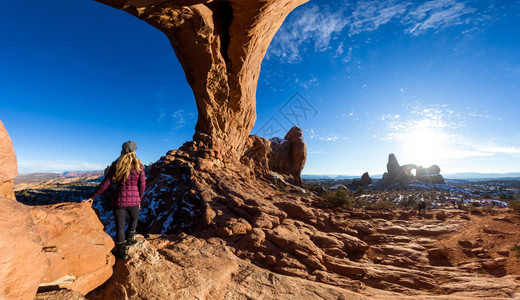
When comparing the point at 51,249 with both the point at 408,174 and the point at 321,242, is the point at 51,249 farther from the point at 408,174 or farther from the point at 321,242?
the point at 408,174

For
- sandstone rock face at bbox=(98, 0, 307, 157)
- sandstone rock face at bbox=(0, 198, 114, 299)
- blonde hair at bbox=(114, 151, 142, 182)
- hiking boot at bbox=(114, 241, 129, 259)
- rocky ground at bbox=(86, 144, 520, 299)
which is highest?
sandstone rock face at bbox=(98, 0, 307, 157)

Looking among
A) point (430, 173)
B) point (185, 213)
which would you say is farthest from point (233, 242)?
point (430, 173)

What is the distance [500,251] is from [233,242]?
10.7m

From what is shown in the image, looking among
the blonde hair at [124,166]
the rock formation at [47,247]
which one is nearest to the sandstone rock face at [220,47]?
the blonde hair at [124,166]

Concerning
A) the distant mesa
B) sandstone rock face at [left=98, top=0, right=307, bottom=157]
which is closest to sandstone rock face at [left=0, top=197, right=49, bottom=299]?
sandstone rock face at [left=98, top=0, right=307, bottom=157]

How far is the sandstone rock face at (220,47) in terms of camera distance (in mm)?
10609

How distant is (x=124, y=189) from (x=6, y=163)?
139cm

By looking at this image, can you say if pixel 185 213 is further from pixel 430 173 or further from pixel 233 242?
pixel 430 173

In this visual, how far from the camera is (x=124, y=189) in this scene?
3504mm

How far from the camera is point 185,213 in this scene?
361 inches

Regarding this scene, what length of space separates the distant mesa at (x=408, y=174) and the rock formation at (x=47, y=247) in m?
77.2

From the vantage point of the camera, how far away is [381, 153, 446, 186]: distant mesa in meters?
65.9

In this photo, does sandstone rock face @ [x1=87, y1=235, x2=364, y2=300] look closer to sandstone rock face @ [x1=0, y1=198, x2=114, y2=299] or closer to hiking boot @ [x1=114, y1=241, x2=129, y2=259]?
hiking boot @ [x1=114, y1=241, x2=129, y2=259]

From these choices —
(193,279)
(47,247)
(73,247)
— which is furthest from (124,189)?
(193,279)
